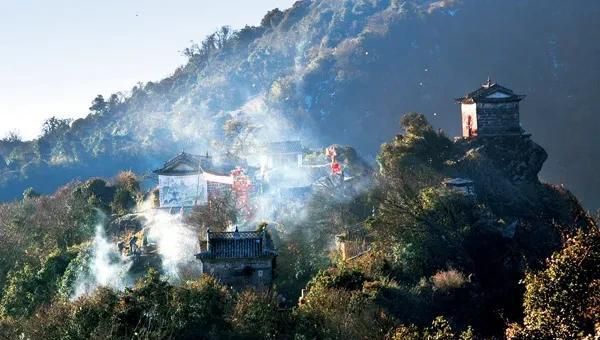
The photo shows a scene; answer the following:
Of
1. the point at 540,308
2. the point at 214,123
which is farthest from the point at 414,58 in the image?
the point at 540,308

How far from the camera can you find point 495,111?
32250 millimetres

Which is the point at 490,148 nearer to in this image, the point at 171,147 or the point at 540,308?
the point at 540,308

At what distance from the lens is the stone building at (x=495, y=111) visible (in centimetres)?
3209

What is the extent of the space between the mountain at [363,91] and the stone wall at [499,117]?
35.7 m

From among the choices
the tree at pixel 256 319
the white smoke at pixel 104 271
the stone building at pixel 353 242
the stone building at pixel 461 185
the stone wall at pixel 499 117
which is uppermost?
the stone wall at pixel 499 117

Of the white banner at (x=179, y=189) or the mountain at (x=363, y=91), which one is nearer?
the white banner at (x=179, y=189)

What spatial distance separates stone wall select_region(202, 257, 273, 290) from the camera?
2417 centimetres

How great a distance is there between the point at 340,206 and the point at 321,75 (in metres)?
52.7

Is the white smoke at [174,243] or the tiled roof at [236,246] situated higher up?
the tiled roof at [236,246]

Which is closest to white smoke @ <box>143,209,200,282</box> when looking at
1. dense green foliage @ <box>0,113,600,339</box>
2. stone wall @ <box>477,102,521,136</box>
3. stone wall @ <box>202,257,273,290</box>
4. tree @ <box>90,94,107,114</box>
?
dense green foliage @ <box>0,113,600,339</box>

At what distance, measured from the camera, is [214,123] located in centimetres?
8112

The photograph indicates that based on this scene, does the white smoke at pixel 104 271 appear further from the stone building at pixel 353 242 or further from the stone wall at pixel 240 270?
the stone building at pixel 353 242

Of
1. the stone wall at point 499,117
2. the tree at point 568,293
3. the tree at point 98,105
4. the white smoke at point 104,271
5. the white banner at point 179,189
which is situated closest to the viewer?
the tree at point 568,293

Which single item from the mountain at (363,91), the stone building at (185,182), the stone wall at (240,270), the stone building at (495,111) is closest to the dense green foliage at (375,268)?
the stone building at (495,111)
